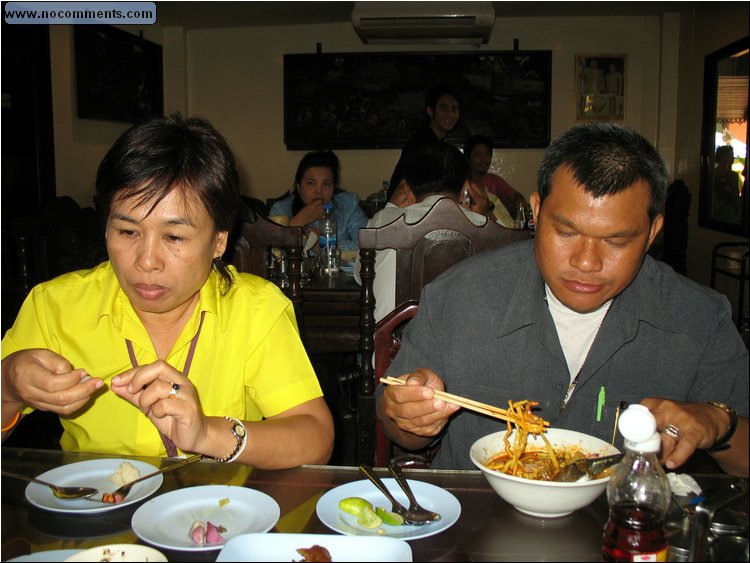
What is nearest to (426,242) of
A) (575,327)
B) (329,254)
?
(575,327)

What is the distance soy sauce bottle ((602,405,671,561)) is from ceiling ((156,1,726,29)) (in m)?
6.41

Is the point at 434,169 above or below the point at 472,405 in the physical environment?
above

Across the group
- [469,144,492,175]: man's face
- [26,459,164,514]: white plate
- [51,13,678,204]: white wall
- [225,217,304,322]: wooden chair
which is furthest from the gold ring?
[51,13,678,204]: white wall

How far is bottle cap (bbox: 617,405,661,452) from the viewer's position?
2.64 feet

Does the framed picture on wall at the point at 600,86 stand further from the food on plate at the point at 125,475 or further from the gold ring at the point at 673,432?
the food on plate at the point at 125,475

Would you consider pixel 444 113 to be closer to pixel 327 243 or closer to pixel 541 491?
pixel 327 243

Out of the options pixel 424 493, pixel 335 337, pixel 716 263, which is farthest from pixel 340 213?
pixel 424 493

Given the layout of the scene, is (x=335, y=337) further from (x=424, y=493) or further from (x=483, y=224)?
(x=424, y=493)

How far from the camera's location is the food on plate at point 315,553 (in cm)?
88

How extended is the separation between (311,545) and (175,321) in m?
0.75

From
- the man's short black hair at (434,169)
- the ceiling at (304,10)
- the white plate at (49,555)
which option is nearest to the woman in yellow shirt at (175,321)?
the white plate at (49,555)

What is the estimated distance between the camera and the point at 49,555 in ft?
3.02

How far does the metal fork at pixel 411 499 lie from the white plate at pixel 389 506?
0.01 metres

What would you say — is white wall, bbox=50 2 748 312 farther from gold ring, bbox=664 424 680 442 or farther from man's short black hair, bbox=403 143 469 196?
gold ring, bbox=664 424 680 442
